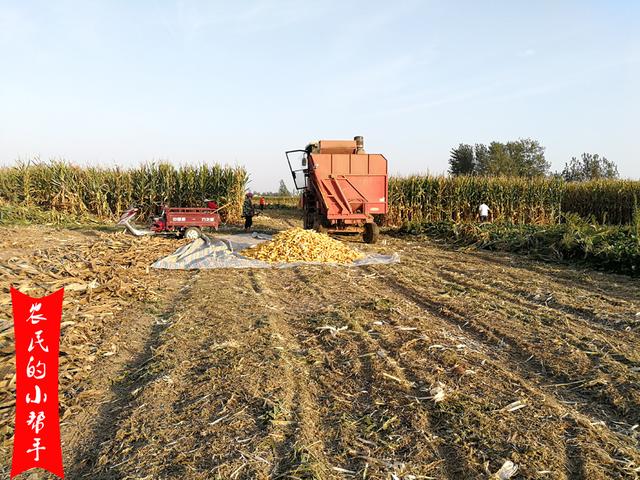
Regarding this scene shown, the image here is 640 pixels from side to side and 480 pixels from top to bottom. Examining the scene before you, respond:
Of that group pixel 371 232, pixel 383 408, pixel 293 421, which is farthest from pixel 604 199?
pixel 293 421

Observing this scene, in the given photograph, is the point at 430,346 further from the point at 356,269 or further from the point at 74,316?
the point at 356,269

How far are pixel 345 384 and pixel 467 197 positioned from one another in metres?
18.1

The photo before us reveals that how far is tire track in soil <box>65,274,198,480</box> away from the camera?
2.72 meters

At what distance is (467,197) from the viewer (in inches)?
807

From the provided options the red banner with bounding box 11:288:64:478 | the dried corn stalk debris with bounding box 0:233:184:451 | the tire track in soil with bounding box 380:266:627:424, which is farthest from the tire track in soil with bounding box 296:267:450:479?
the dried corn stalk debris with bounding box 0:233:184:451

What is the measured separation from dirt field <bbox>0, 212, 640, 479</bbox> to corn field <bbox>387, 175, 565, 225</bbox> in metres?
13.3

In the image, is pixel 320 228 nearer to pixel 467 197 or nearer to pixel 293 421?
pixel 467 197

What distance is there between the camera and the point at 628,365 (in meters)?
4.18

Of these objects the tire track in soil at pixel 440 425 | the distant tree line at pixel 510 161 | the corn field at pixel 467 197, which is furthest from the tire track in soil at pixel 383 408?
the distant tree line at pixel 510 161

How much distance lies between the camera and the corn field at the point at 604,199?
21641 millimetres

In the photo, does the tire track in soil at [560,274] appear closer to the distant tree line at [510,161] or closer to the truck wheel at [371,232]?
the truck wheel at [371,232]

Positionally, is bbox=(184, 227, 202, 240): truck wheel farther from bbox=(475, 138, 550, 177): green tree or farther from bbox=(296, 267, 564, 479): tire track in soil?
bbox=(475, 138, 550, 177): green tree

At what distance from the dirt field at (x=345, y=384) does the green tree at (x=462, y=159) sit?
50376 mm

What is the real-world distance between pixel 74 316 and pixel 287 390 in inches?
119
